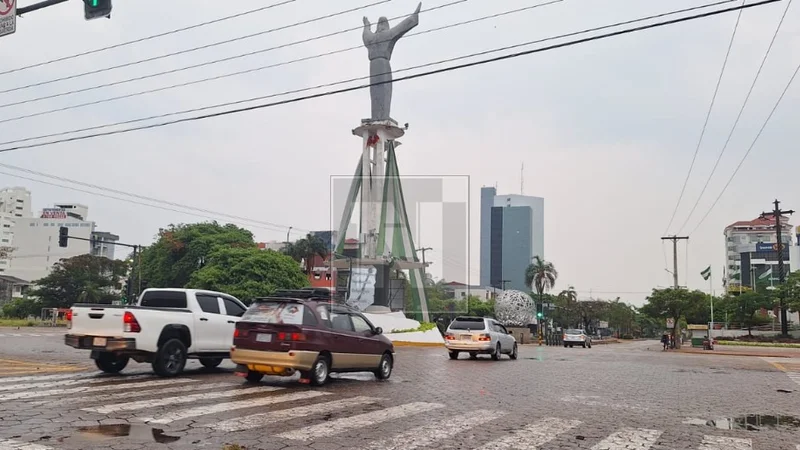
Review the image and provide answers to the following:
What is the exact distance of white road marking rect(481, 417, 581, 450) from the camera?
24.4 ft

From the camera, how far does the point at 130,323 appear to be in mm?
12438

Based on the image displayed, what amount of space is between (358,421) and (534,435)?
89.0 inches

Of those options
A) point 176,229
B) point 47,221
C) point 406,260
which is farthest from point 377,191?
point 47,221

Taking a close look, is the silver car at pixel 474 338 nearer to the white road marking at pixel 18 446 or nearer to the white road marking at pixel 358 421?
the white road marking at pixel 358 421

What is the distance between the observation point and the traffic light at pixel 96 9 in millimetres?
11258

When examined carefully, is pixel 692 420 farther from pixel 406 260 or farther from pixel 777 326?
pixel 777 326

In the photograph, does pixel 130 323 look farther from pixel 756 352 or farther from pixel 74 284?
pixel 74 284

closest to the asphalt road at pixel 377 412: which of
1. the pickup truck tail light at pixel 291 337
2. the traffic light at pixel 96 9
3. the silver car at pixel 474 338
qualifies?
the pickup truck tail light at pixel 291 337

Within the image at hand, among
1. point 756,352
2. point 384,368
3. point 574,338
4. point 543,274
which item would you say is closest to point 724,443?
point 384,368

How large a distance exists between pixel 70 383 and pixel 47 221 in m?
123

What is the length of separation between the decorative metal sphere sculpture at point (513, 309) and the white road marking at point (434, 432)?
2620 inches

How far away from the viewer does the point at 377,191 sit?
60656 mm

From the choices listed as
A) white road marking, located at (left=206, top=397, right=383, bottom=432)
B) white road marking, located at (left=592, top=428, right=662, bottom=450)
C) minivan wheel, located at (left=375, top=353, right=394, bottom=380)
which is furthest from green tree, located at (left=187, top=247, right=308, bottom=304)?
white road marking, located at (left=592, top=428, right=662, bottom=450)

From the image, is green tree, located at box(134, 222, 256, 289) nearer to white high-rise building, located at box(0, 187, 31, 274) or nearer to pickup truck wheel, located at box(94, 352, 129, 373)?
pickup truck wheel, located at box(94, 352, 129, 373)
